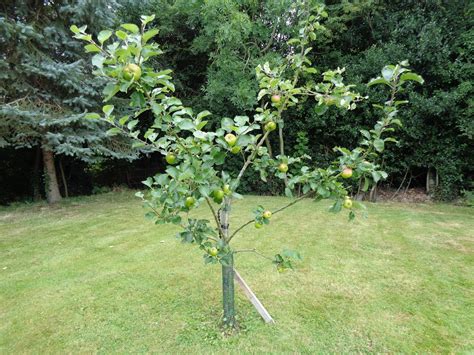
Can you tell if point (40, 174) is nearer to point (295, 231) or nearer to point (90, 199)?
point (90, 199)

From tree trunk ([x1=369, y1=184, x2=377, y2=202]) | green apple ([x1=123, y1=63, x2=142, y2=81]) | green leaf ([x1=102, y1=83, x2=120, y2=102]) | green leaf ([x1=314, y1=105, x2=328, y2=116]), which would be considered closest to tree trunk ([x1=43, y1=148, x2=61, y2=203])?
green leaf ([x1=102, y1=83, x2=120, y2=102])

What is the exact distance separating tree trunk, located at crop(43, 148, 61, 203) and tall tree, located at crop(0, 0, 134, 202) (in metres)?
0.77

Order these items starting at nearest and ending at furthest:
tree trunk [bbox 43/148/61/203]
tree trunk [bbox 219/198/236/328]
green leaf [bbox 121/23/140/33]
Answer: green leaf [bbox 121/23/140/33]
tree trunk [bbox 219/198/236/328]
tree trunk [bbox 43/148/61/203]

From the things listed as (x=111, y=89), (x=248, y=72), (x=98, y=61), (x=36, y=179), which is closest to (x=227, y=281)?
(x=111, y=89)

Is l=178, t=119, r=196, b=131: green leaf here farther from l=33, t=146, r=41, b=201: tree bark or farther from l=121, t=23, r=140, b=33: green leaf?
l=33, t=146, r=41, b=201: tree bark

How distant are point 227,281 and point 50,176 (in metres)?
5.96

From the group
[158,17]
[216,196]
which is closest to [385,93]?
[158,17]

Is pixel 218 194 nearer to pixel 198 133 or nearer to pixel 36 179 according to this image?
pixel 198 133

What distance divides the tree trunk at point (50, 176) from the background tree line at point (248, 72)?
0.9 inches

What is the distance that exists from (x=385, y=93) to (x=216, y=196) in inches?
232

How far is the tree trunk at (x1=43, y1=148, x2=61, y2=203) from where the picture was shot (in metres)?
6.12

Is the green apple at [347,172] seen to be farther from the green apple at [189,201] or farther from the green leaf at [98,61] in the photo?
the green leaf at [98,61]

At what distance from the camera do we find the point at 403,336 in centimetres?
176

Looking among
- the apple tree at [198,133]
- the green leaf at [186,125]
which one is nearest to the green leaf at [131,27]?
the apple tree at [198,133]
